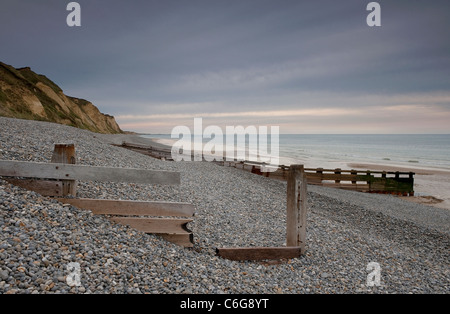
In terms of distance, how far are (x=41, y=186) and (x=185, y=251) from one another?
3.14 metres

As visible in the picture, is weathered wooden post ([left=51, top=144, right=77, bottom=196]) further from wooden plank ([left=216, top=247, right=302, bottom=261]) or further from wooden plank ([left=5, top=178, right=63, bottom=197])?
wooden plank ([left=216, top=247, right=302, bottom=261])

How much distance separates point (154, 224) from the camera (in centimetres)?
569

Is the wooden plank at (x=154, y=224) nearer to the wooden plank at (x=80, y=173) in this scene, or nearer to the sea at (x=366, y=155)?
the wooden plank at (x=80, y=173)

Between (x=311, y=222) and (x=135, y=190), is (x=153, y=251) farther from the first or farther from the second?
(x=311, y=222)

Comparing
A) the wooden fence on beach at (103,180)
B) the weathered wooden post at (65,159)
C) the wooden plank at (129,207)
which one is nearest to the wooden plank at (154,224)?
the wooden fence on beach at (103,180)

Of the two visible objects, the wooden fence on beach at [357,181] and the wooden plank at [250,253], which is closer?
the wooden plank at [250,253]

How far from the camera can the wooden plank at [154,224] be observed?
5634mm

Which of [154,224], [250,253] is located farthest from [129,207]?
[250,253]

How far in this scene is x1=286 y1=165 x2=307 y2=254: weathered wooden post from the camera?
19.8 feet

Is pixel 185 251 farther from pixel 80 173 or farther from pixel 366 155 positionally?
pixel 366 155

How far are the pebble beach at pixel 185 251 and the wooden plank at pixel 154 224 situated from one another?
0.16 meters

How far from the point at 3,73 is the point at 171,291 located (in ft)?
159
